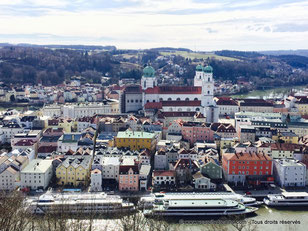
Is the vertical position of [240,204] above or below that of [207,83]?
below

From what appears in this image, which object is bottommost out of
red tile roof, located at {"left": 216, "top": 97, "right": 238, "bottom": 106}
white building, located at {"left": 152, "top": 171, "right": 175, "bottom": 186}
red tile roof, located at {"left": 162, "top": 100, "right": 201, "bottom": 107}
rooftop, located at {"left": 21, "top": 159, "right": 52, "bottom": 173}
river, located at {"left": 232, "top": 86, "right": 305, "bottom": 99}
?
white building, located at {"left": 152, "top": 171, "right": 175, "bottom": 186}

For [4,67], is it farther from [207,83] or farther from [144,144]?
[144,144]

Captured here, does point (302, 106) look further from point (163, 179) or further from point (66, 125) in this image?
point (163, 179)

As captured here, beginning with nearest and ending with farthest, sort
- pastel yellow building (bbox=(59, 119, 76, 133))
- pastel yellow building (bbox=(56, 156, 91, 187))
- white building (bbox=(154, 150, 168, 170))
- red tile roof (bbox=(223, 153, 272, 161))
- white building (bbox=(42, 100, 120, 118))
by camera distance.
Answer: pastel yellow building (bbox=(56, 156, 91, 187)) → red tile roof (bbox=(223, 153, 272, 161)) → white building (bbox=(154, 150, 168, 170)) → pastel yellow building (bbox=(59, 119, 76, 133)) → white building (bbox=(42, 100, 120, 118))

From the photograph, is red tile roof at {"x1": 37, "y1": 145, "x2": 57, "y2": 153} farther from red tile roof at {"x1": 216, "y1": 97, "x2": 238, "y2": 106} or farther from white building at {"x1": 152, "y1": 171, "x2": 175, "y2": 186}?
red tile roof at {"x1": 216, "y1": 97, "x2": 238, "y2": 106}

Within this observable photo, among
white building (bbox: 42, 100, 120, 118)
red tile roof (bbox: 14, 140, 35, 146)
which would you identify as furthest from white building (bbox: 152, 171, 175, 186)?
white building (bbox: 42, 100, 120, 118)

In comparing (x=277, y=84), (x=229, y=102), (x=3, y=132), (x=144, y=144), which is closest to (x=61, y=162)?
(x=144, y=144)

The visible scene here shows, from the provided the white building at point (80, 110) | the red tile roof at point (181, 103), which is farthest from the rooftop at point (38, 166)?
the red tile roof at point (181, 103)

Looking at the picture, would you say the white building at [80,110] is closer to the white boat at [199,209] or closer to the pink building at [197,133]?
the pink building at [197,133]
